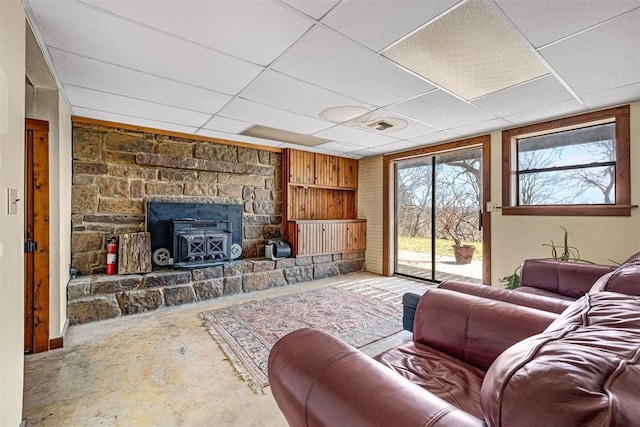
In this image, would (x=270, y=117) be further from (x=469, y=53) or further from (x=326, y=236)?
(x=326, y=236)

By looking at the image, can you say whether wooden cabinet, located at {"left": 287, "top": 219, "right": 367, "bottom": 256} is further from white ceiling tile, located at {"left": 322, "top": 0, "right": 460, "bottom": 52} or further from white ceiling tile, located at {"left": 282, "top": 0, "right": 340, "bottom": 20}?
white ceiling tile, located at {"left": 282, "top": 0, "right": 340, "bottom": 20}

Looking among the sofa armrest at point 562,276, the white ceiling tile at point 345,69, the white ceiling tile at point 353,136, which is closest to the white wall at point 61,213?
the white ceiling tile at point 345,69

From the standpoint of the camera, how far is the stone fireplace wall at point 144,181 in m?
3.41

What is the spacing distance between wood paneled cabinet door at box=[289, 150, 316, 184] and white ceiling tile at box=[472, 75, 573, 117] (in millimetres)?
2830

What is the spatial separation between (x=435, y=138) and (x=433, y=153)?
0.41 metres

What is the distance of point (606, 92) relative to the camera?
2559mm

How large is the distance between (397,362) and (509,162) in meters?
3.30

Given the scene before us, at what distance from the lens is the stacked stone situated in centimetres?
303

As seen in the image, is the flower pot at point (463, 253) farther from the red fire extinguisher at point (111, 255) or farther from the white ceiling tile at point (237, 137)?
the red fire extinguisher at point (111, 255)

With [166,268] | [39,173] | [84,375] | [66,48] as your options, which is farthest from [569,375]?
[166,268]

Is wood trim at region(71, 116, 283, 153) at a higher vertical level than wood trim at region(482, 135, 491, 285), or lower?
higher

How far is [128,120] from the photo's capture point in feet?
11.3

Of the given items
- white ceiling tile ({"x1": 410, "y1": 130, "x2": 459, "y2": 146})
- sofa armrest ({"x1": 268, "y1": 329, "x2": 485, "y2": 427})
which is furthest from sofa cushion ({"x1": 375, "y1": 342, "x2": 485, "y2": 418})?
white ceiling tile ({"x1": 410, "y1": 130, "x2": 459, "y2": 146})

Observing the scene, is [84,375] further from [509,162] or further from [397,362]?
[509,162]
